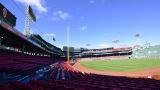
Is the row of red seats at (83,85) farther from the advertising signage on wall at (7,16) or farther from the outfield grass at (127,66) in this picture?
the outfield grass at (127,66)

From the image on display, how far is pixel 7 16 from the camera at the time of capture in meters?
37.0

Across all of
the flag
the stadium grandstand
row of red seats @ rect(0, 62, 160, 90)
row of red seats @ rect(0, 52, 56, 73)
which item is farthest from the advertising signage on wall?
row of red seats @ rect(0, 62, 160, 90)

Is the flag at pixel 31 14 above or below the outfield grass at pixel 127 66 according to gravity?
above

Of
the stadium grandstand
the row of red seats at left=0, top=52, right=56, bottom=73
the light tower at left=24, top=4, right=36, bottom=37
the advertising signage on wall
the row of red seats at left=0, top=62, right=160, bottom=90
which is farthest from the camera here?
the light tower at left=24, top=4, right=36, bottom=37

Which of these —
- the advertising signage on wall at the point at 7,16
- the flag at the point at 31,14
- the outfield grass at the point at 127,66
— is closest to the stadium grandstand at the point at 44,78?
the advertising signage on wall at the point at 7,16

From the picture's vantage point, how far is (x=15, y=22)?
41.5m

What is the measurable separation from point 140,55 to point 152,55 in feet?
30.7

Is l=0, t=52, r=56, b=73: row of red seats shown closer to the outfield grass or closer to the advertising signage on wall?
the advertising signage on wall

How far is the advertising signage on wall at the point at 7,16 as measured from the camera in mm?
33088

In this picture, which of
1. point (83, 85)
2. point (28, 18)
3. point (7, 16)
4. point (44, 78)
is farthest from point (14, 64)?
point (28, 18)

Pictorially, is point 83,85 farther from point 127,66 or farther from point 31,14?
point 127,66

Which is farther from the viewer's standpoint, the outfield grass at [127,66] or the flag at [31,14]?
the flag at [31,14]

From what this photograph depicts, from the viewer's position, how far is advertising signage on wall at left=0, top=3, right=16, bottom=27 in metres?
33.1

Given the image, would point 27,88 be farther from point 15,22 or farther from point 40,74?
point 15,22
